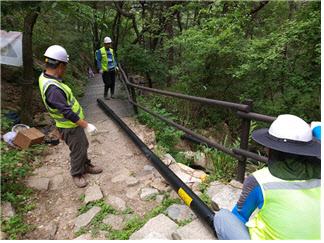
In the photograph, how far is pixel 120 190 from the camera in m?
2.95

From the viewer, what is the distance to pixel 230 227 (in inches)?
60.7

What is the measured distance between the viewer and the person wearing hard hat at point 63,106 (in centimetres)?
252

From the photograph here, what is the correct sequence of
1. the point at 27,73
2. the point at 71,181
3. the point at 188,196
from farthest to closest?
1. the point at 27,73
2. the point at 71,181
3. the point at 188,196

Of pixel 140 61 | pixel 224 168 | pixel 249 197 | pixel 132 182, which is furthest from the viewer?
pixel 140 61

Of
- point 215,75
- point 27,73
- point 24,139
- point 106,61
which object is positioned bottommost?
point 24,139

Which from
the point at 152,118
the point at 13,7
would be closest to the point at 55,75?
the point at 13,7

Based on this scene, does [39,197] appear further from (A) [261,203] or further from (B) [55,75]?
(A) [261,203]

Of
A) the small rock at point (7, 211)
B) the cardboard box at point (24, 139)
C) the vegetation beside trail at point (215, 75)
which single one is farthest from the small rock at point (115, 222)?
the cardboard box at point (24, 139)

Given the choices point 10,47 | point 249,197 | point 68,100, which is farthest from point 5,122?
point 249,197

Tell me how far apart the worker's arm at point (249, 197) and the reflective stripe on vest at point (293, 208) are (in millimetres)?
72

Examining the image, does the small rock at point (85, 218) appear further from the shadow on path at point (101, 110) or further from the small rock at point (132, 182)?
the shadow on path at point (101, 110)

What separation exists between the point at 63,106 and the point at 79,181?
1187 millimetres

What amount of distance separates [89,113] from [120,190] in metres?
3.60

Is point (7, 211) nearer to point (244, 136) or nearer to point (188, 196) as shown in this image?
point (188, 196)
